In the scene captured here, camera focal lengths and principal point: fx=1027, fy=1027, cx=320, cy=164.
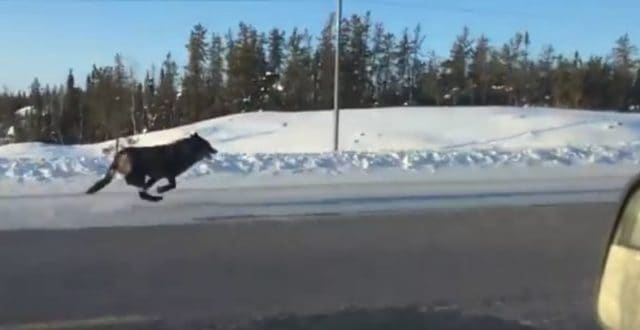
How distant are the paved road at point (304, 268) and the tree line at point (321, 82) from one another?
5048 cm

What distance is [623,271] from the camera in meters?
2.25

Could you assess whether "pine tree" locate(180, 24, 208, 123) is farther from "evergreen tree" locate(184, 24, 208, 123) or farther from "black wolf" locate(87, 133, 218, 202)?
"black wolf" locate(87, 133, 218, 202)

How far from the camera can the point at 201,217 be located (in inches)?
467

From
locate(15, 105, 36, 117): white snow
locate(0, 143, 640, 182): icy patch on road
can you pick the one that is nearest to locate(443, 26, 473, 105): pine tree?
locate(15, 105, 36, 117): white snow

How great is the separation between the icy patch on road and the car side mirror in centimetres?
1459

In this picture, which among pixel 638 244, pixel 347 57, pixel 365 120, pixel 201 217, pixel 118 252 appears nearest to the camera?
pixel 638 244

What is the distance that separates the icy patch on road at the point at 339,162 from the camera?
58.4 feet

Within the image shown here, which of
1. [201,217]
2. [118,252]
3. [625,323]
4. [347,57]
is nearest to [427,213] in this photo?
[201,217]

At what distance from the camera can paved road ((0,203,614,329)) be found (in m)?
6.75

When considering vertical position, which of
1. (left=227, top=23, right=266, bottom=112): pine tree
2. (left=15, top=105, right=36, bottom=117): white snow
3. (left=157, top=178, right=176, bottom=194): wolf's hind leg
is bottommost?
(left=157, top=178, right=176, bottom=194): wolf's hind leg

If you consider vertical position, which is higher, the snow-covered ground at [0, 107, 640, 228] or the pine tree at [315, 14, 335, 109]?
the pine tree at [315, 14, 335, 109]

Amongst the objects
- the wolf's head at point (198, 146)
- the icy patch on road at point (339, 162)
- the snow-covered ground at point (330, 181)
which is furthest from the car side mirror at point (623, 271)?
the icy patch on road at point (339, 162)

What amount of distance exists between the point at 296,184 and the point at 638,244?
560 inches

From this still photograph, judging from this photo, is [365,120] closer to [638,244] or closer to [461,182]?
[461,182]
